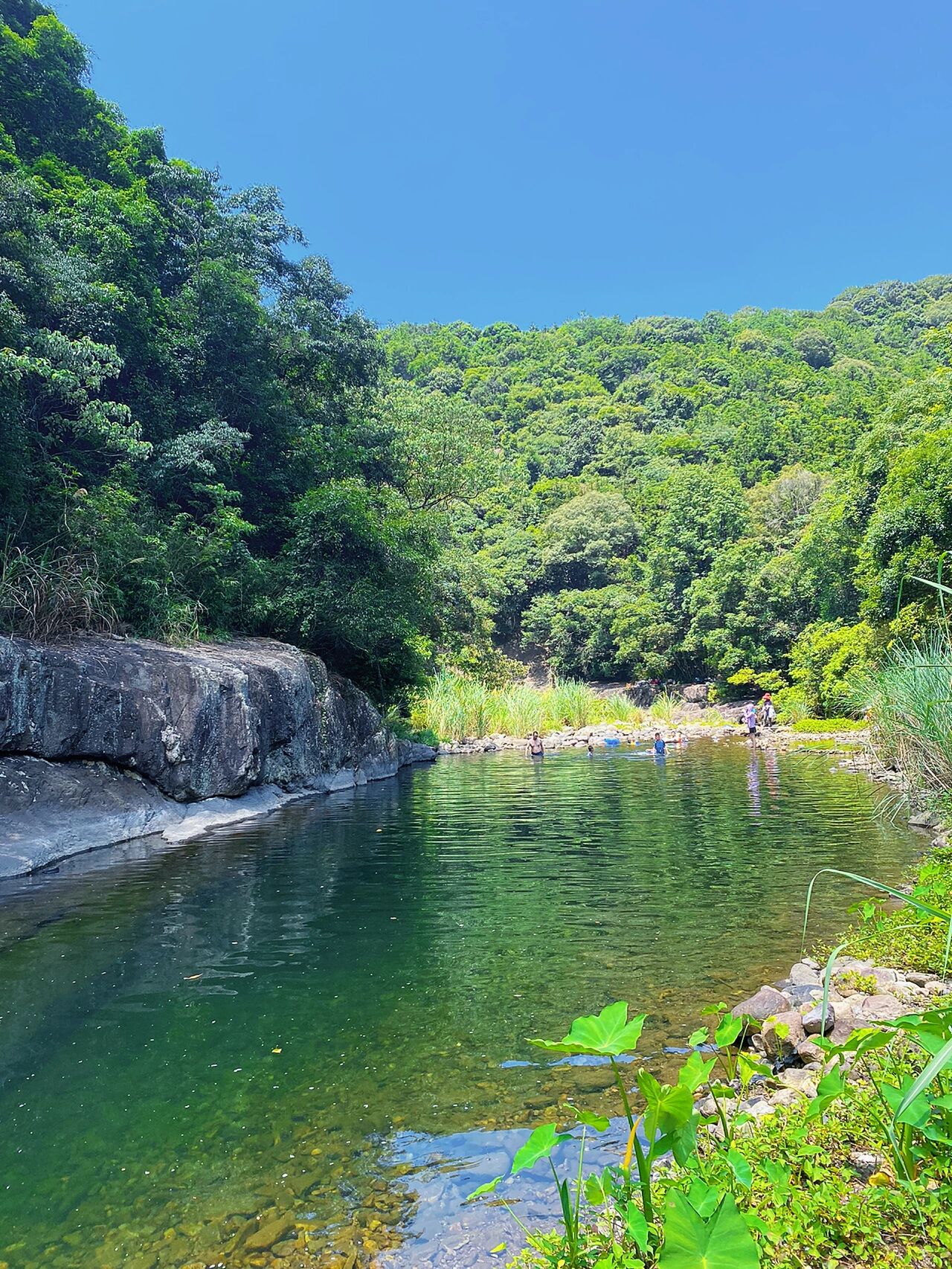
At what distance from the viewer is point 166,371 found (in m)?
18.2

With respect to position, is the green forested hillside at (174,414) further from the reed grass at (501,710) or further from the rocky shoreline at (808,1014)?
the rocky shoreline at (808,1014)

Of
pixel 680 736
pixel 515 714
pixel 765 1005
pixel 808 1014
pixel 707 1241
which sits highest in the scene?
pixel 707 1241

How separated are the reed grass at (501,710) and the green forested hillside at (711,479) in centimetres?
601

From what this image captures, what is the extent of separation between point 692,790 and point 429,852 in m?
7.11

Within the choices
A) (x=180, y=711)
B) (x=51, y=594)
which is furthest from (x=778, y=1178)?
(x=51, y=594)

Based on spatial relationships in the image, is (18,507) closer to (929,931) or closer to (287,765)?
(287,765)

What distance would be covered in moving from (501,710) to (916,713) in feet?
73.9

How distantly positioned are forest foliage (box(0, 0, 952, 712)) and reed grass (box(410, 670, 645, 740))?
2864 millimetres

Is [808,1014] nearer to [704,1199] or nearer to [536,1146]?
[704,1199]

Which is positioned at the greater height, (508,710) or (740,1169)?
(740,1169)

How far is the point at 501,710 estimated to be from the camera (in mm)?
29469

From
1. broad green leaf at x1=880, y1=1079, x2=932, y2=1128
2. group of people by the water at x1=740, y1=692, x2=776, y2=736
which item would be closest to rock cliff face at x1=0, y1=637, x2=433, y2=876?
broad green leaf at x1=880, y1=1079, x2=932, y2=1128

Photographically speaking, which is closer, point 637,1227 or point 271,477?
point 637,1227

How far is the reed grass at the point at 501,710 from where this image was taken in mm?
27859
